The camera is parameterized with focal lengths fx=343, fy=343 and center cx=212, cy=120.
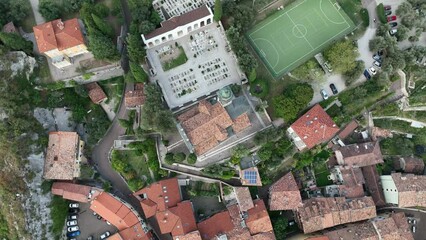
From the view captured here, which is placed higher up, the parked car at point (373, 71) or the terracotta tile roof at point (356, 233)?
the parked car at point (373, 71)

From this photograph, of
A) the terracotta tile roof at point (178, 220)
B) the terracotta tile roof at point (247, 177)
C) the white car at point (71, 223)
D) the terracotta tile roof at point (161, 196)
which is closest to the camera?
the terracotta tile roof at point (178, 220)

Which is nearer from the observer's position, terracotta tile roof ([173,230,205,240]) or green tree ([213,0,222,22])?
green tree ([213,0,222,22])

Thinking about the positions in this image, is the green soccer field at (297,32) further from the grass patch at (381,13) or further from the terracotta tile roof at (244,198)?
the terracotta tile roof at (244,198)

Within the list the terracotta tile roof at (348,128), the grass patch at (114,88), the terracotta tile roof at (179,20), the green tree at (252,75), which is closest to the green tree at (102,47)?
the grass patch at (114,88)

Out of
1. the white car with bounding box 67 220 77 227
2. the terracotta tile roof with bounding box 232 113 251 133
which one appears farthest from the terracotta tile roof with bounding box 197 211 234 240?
the white car with bounding box 67 220 77 227

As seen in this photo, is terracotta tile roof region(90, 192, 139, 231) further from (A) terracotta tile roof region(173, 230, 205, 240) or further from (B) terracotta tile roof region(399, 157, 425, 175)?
(B) terracotta tile roof region(399, 157, 425, 175)

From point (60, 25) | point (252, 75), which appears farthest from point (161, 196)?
point (60, 25)

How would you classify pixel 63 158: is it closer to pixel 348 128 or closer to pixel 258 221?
pixel 258 221

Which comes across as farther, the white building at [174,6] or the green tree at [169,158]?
the white building at [174,6]
